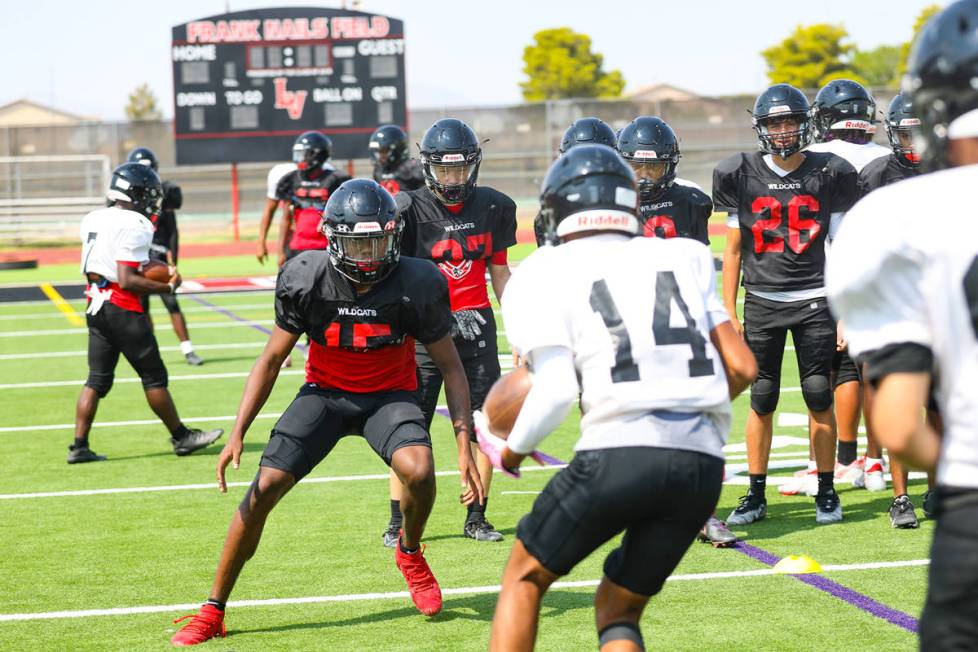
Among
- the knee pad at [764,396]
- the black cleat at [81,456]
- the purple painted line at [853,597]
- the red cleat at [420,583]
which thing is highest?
the knee pad at [764,396]

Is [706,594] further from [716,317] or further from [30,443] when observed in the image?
[30,443]

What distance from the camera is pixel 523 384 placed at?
11.6 ft

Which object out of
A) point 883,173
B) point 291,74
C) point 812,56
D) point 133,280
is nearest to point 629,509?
point 883,173

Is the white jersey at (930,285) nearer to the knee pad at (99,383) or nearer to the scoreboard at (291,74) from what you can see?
the knee pad at (99,383)

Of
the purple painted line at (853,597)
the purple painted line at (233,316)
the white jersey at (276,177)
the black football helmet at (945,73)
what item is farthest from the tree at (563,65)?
the black football helmet at (945,73)

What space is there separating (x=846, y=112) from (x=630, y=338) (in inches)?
Result: 188

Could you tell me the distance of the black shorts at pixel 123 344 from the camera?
845 centimetres

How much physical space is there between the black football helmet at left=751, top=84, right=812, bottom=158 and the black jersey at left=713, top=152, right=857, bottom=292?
12 cm

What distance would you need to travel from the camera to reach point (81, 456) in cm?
859

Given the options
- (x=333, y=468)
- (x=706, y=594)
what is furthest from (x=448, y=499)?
(x=706, y=594)

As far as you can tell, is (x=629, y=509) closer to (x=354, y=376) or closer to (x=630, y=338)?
(x=630, y=338)

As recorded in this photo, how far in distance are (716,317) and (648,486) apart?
1.71 feet

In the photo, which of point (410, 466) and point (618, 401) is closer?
point (618, 401)

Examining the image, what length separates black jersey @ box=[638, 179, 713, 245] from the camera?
6.52m
